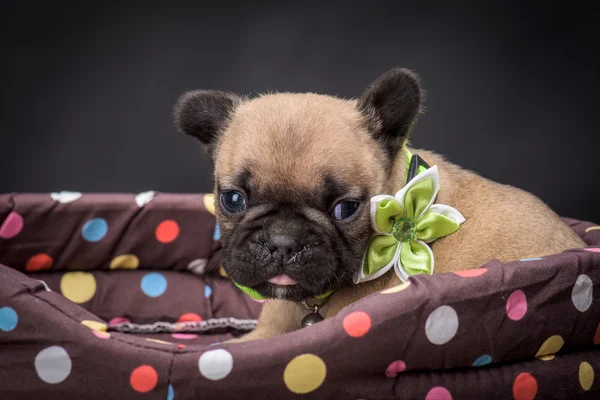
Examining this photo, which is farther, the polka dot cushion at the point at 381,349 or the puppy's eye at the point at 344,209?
the puppy's eye at the point at 344,209

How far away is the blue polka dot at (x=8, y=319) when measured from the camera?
7.80 feet

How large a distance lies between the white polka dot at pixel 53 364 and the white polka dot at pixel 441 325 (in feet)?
3.84

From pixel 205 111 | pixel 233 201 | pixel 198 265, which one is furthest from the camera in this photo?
pixel 198 265

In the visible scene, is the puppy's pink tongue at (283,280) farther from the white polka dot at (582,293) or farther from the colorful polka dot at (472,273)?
the white polka dot at (582,293)

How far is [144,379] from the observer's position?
214cm

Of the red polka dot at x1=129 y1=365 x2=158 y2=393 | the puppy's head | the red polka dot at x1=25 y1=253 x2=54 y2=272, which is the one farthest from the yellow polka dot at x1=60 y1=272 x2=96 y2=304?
the red polka dot at x1=129 y1=365 x2=158 y2=393

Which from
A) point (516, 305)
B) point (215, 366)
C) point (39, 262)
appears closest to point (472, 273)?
point (516, 305)

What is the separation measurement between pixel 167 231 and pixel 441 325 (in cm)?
199

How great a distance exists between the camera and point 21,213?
3516mm

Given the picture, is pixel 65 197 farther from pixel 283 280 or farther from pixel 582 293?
pixel 582 293

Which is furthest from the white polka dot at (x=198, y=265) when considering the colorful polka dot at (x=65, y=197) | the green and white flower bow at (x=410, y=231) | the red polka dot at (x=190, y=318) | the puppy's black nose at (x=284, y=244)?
the puppy's black nose at (x=284, y=244)

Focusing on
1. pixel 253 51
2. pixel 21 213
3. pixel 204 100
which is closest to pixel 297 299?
pixel 204 100

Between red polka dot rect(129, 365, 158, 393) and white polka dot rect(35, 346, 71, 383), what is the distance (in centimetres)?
26

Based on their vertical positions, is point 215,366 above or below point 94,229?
above
